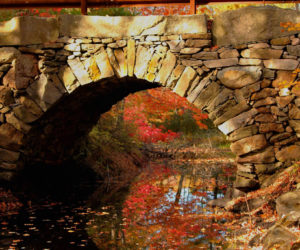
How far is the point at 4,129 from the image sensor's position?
5984mm

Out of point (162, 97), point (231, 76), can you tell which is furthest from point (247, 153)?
point (162, 97)

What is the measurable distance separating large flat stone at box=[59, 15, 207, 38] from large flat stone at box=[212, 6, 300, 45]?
258mm

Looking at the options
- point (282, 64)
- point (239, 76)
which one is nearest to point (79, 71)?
point (239, 76)

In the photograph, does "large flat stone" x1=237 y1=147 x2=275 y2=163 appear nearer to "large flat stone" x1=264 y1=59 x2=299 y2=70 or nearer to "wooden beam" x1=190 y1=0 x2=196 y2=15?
"large flat stone" x1=264 y1=59 x2=299 y2=70

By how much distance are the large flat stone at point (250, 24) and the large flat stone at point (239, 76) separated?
402 mm

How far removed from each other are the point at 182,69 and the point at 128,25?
1.05 meters

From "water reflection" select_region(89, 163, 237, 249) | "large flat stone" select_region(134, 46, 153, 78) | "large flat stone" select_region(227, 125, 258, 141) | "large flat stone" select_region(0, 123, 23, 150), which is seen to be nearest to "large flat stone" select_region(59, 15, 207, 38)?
"large flat stone" select_region(134, 46, 153, 78)

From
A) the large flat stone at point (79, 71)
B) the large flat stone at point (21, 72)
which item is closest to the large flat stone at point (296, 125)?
the large flat stone at point (79, 71)

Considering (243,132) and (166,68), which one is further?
(166,68)

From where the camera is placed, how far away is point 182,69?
221 inches

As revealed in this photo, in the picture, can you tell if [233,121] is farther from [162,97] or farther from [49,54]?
[162,97]

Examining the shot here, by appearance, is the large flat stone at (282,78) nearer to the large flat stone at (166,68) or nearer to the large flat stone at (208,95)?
the large flat stone at (208,95)

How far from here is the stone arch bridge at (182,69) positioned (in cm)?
540

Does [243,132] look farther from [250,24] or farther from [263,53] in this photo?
[250,24]
